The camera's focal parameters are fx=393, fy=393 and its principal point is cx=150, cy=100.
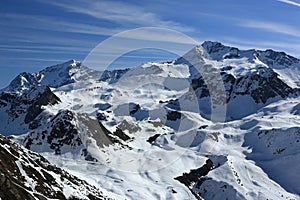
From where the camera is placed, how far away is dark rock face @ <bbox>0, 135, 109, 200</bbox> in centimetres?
5572

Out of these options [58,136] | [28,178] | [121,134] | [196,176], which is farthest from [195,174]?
[28,178]

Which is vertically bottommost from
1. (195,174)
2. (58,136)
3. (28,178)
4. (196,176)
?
(196,176)

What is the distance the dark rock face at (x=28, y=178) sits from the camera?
55719 mm

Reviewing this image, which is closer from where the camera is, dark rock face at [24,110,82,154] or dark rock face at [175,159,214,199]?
dark rock face at [175,159,214,199]

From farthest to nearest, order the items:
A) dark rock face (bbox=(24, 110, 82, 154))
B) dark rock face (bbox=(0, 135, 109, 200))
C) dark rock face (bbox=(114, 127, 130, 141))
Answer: dark rock face (bbox=(114, 127, 130, 141)) < dark rock face (bbox=(24, 110, 82, 154)) < dark rock face (bbox=(0, 135, 109, 200))

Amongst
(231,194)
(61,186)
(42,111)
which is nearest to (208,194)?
(231,194)

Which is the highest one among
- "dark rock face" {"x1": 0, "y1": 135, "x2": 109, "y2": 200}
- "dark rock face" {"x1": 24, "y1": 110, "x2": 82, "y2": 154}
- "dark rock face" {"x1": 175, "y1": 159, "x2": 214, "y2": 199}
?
"dark rock face" {"x1": 0, "y1": 135, "x2": 109, "y2": 200}

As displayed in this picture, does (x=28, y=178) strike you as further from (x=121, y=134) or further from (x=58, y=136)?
(x=121, y=134)

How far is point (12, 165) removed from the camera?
6794cm

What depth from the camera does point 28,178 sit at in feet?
222

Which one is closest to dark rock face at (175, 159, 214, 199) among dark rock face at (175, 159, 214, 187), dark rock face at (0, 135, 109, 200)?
dark rock face at (175, 159, 214, 187)

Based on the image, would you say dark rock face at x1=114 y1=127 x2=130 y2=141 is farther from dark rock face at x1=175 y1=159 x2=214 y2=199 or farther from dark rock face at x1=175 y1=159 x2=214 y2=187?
dark rock face at x1=175 y1=159 x2=214 y2=199

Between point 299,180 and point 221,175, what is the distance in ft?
94.8

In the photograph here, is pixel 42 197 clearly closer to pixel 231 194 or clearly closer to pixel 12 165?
pixel 12 165
